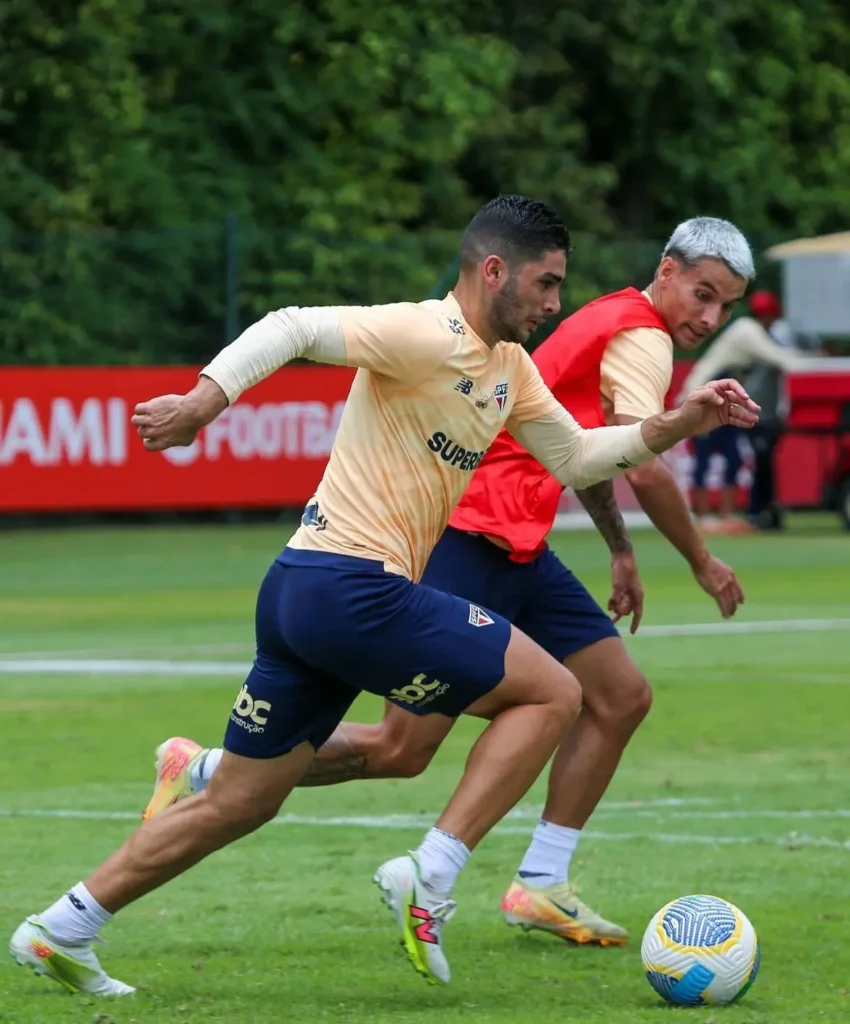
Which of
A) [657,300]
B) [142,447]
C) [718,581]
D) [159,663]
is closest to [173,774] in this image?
[718,581]

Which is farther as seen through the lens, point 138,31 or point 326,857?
point 138,31

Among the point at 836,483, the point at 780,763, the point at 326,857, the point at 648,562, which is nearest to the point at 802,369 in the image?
the point at 836,483

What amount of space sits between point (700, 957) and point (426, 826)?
9.42 ft

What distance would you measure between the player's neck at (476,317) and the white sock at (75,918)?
5.89ft

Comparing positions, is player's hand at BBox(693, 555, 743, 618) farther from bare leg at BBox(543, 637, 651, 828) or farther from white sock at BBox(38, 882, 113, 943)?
white sock at BBox(38, 882, 113, 943)

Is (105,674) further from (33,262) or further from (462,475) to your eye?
(33,262)

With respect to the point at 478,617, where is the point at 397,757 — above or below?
below

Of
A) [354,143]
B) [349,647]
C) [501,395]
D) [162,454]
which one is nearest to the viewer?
[349,647]

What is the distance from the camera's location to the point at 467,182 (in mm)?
35344

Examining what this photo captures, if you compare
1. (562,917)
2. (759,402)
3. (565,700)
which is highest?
(565,700)

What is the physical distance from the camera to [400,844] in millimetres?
8898

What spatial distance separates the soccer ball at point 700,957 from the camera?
646 centimetres

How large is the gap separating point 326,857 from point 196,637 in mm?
7533

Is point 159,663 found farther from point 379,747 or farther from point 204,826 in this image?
point 204,826
